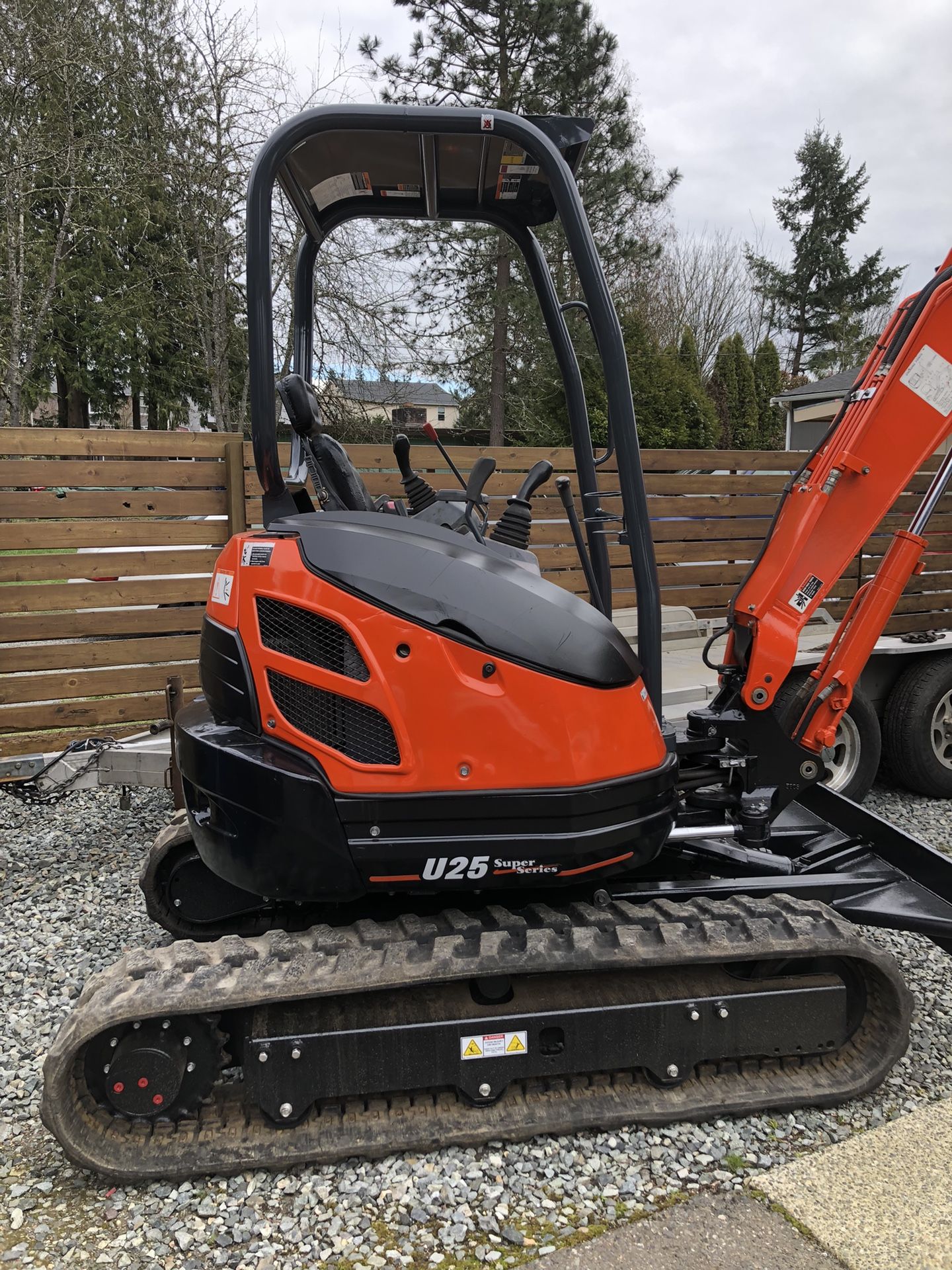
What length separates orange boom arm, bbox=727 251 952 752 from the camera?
3.02m

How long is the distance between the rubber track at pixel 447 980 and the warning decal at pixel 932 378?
5.84 ft

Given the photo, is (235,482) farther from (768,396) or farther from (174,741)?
(768,396)

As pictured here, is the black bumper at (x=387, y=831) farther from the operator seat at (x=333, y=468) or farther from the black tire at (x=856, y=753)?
the black tire at (x=856, y=753)

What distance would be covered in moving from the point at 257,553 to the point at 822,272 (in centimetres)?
3535

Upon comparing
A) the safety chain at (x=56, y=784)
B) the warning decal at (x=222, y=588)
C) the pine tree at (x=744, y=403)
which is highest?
the pine tree at (x=744, y=403)

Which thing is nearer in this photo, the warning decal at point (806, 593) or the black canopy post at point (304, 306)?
the black canopy post at point (304, 306)

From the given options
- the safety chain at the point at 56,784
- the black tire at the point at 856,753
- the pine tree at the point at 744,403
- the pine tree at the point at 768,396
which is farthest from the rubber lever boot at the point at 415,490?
the pine tree at the point at 768,396

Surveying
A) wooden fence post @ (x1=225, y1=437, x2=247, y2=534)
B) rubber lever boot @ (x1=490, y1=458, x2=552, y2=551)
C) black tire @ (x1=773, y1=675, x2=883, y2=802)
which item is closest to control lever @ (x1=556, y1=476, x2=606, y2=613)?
rubber lever boot @ (x1=490, y1=458, x2=552, y2=551)

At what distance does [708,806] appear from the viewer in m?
3.01

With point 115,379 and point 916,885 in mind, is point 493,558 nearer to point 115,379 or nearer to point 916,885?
point 916,885

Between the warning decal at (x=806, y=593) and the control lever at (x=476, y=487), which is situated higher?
the control lever at (x=476, y=487)

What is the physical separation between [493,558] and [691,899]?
1.21 m

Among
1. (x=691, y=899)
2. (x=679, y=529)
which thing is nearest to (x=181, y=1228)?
(x=691, y=899)

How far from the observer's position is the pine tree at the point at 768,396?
25.4 meters
